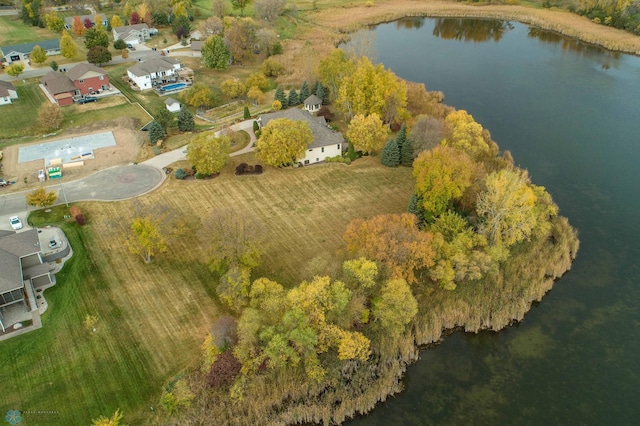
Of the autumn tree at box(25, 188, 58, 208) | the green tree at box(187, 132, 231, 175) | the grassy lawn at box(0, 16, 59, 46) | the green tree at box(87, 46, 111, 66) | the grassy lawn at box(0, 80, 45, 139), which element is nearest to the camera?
the autumn tree at box(25, 188, 58, 208)

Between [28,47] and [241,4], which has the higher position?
[241,4]

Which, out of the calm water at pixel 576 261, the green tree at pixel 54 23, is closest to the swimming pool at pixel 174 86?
the calm water at pixel 576 261

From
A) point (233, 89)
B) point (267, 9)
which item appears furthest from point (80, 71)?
point (267, 9)

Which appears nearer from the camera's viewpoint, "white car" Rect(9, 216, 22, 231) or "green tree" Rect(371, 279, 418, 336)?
"green tree" Rect(371, 279, 418, 336)

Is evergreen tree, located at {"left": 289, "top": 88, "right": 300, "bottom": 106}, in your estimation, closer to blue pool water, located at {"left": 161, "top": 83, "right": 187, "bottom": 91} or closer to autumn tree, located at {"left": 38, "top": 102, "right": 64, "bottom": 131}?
blue pool water, located at {"left": 161, "top": 83, "right": 187, "bottom": 91}

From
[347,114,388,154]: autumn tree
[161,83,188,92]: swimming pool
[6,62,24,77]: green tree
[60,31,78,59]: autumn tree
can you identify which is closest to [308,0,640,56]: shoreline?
[161,83,188,92]: swimming pool

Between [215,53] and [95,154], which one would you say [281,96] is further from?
[95,154]
